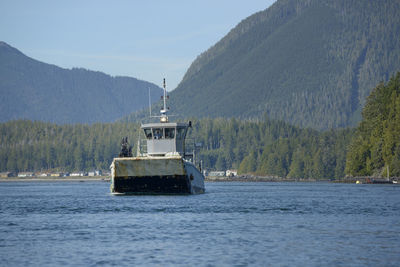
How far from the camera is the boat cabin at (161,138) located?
3489 inches

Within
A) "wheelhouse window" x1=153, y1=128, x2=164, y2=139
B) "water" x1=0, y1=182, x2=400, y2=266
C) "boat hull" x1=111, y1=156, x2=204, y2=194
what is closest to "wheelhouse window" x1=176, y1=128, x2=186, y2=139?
"wheelhouse window" x1=153, y1=128, x2=164, y2=139

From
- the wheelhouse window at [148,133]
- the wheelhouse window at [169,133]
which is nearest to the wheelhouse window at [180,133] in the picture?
the wheelhouse window at [169,133]

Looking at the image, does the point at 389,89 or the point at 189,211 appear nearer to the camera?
the point at 189,211

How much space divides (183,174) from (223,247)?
38.9 metres

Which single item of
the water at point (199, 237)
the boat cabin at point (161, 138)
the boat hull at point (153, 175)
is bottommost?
the water at point (199, 237)

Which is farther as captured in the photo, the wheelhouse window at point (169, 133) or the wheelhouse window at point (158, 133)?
the wheelhouse window at point (169, 133)

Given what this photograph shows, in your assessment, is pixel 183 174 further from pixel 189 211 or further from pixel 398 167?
pixel 398 167

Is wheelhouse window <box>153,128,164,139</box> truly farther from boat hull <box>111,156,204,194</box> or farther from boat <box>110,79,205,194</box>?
boat hull <box>111,156,204,194</box>

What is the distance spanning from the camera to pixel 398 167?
171750mm

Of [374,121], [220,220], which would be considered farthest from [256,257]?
[374,121]

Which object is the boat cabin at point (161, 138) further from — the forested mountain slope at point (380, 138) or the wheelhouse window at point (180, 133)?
the forested mountain slope at point (380, 138)

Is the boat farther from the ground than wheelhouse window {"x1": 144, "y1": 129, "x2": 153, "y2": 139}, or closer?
closer

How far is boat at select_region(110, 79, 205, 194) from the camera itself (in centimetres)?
7900

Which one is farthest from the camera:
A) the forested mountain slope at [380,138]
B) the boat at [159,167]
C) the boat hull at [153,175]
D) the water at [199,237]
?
the forested mountain slope at [380,138]
